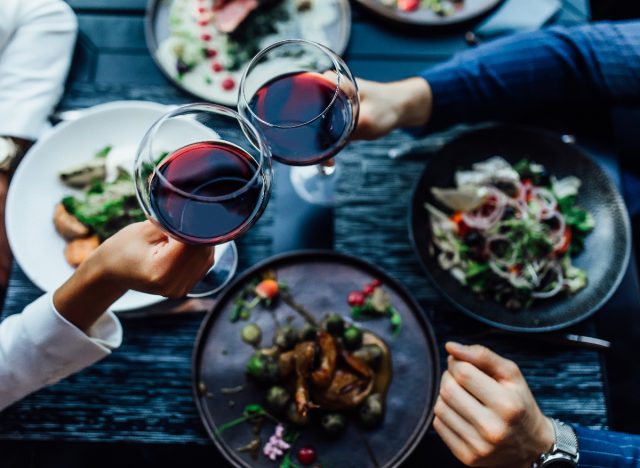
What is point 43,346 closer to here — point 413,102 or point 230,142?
point 230,142

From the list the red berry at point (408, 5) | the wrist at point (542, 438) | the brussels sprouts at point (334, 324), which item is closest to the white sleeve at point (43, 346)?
the brussels sprouts at point (334, 324)

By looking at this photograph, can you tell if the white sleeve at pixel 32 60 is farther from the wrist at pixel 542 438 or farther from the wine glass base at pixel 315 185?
the wrist at pixel 542 438

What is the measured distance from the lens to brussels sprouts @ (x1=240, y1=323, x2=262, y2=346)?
1606mm

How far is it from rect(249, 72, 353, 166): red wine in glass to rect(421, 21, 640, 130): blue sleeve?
0.53 meters

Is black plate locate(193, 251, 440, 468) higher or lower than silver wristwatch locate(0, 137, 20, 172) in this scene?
lower

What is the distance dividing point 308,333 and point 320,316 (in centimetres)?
8

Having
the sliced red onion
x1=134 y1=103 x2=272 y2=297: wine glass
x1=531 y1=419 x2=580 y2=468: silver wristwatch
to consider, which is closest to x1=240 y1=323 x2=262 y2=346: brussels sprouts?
x1=134 y1=103 x2=272 y2=297: wine glass

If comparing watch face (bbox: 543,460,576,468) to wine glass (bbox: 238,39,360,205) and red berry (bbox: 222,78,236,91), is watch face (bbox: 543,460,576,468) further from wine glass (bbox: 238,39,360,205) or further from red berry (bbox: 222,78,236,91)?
red berry (bbox: 222,78,236,91)

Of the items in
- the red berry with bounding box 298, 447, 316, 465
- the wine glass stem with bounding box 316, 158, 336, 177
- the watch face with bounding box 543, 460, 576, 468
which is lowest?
the red berry with bounding box 298, 447, 316, 465

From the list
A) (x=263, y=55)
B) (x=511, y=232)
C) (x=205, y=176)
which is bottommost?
(x=511, y=232)

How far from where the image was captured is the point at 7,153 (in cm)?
167

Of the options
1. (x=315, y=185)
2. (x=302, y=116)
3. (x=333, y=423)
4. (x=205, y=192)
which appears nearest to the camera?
(x=205, y=192)

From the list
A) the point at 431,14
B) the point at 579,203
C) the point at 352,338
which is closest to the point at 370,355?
the point at 352,338

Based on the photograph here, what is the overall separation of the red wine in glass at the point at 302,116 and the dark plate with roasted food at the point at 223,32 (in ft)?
1.67
